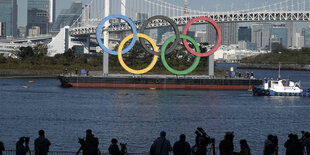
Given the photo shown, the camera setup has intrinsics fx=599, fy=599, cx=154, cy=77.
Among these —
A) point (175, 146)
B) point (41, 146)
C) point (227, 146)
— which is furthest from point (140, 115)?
point (175, 146)

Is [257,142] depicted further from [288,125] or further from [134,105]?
[134,105]

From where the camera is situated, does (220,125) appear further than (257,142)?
Yes

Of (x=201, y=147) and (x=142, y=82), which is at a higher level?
(x=142, y=82)

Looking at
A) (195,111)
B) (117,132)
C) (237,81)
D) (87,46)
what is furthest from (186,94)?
(87,46)

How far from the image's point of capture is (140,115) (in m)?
34.0

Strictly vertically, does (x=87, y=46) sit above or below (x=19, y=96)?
above

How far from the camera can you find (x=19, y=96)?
45344 millimetres

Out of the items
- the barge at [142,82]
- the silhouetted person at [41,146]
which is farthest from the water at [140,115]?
the silhouetted person at [41,146]

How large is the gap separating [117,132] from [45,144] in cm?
1142

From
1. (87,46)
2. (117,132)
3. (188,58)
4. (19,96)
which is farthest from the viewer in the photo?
(87,46)

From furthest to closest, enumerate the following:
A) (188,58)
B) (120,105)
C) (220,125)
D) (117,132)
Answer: (188,58) < (120,105) < (220,125) < (117,132)

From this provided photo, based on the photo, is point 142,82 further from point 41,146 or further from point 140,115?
point 41,146

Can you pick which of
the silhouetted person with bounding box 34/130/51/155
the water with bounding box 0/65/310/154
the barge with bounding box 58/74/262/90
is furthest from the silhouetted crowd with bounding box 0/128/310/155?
the barge with bounding box 58/74/262/90

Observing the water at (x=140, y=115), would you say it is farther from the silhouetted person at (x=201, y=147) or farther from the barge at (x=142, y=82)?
the silhouetted person at (x=201, y=147)
